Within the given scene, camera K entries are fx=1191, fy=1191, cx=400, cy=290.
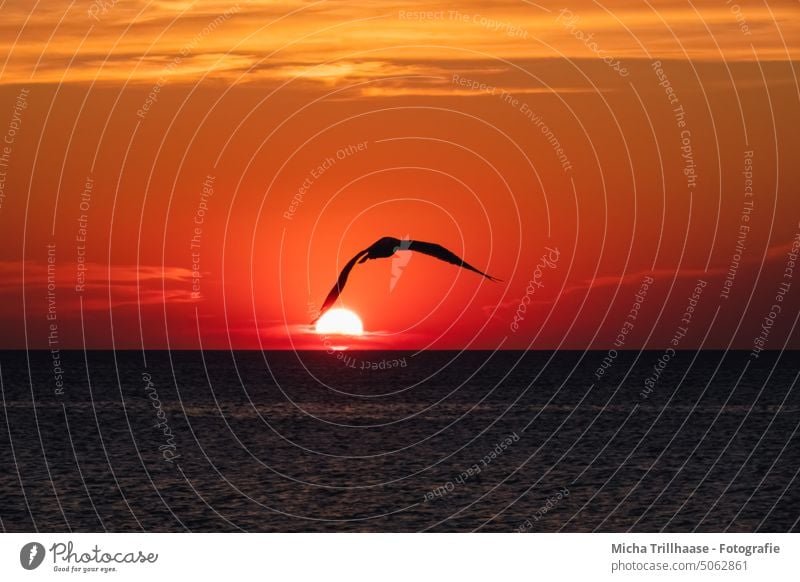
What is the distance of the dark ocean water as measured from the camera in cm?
6284

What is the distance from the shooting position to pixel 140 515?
62.6 meters

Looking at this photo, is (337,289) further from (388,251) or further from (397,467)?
(397,467)

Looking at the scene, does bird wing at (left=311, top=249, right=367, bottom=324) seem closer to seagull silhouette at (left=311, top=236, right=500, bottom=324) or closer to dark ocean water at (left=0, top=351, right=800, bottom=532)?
seagull silhouette at (left=311, top=236, right=500, bottom=324)

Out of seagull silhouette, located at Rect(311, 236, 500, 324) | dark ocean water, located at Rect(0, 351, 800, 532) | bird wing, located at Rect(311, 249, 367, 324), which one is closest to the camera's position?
bird wing, located at Rect(311, 249, 367, 324)

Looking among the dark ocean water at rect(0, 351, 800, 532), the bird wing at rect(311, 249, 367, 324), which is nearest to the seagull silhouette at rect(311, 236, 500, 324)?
the bird wing at rect(311, 249, 367, 324)

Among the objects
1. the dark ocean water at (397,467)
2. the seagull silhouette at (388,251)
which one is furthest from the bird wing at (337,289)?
the dark ocean water at (397,467)

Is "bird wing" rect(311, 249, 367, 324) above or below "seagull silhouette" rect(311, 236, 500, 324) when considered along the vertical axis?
below

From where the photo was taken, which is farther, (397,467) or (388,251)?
(397,467)

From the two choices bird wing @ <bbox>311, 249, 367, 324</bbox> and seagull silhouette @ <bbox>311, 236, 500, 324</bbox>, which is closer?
bird wing @ <bbox>311, 249, 367, 324</bbox>

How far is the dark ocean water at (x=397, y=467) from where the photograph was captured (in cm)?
6284

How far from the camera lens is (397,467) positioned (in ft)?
283

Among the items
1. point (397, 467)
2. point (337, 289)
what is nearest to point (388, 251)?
point (337, 289)

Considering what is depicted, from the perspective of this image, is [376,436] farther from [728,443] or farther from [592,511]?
[592,511]

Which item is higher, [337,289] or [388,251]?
[388,251]
